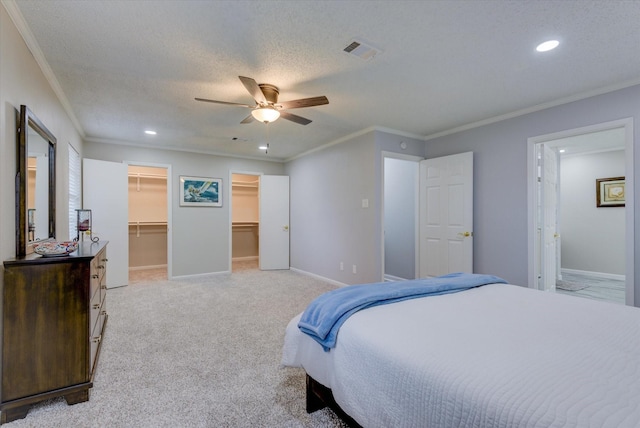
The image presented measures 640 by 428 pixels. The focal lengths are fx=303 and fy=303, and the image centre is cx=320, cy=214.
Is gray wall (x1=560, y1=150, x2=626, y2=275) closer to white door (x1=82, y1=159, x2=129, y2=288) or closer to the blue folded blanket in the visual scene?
the blue folded blanket

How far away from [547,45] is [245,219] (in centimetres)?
657

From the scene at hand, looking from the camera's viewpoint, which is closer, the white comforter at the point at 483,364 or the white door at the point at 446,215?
the white comforter at the point at 483,364

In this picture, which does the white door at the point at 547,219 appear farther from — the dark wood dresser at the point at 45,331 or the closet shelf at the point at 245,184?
the closet shelf at the point at 245,184

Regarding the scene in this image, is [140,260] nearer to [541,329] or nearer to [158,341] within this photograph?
[158,341]

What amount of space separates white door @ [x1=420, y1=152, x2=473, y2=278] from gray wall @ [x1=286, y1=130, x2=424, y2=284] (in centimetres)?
53

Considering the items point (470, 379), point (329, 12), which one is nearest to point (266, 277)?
point (329, 12)

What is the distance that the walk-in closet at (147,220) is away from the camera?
6.27 metres

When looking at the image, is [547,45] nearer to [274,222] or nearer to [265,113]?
[265,113]

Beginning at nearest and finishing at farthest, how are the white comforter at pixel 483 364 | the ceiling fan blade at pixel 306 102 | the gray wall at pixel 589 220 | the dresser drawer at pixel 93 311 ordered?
the white comforter at pixel 483 364 < the dresser drawer at pixel 93 311 < the ceiling fan blade at pixel 306 102 < the gray wall at pixel 589 220

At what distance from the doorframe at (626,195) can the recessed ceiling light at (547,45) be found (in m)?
1.34

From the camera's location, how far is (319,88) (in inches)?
117

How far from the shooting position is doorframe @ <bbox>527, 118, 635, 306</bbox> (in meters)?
2.82

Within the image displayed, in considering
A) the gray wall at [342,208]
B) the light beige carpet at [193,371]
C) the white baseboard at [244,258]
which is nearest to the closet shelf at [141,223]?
the white baseboard at [244,258]

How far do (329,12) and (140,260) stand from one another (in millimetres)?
6272
